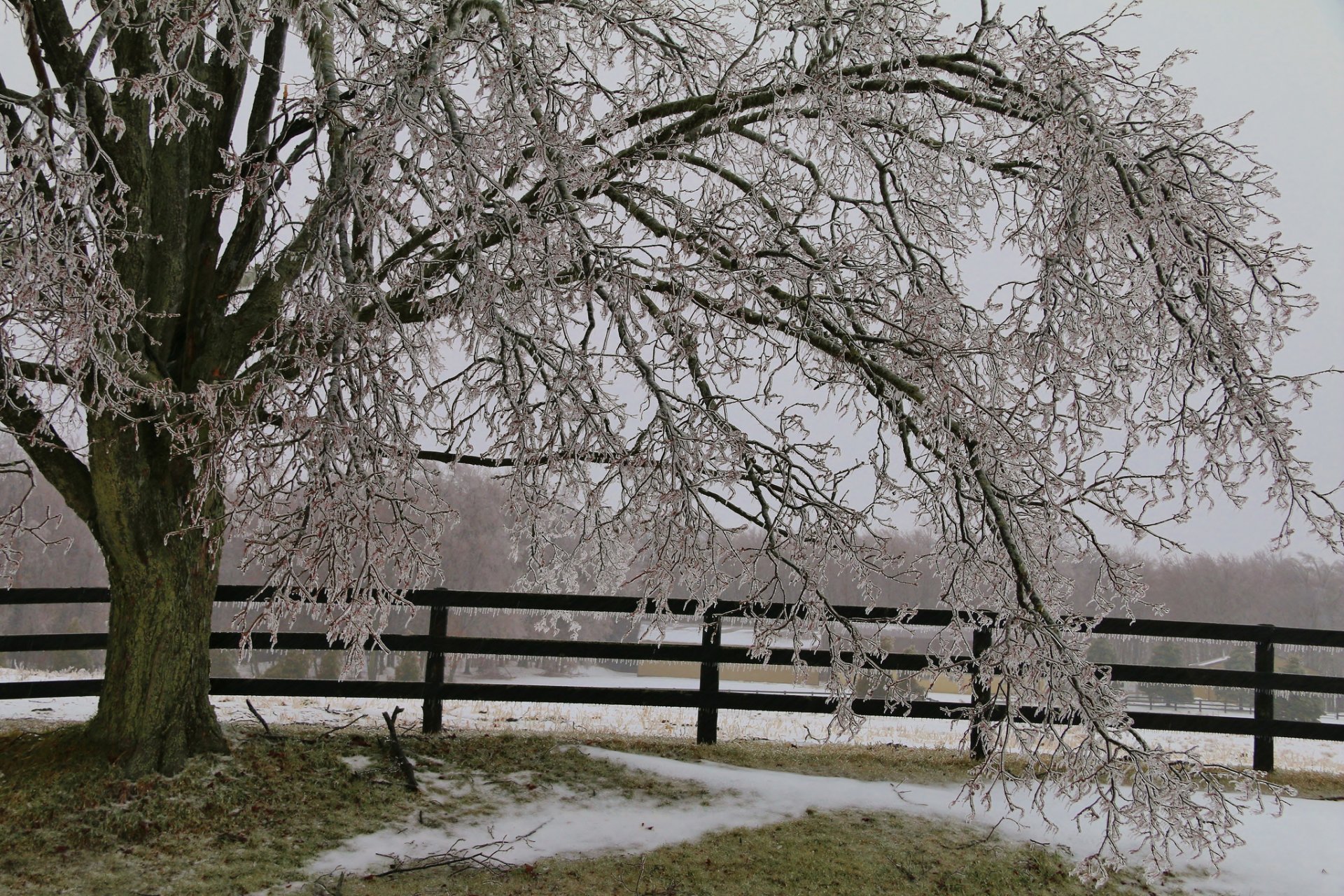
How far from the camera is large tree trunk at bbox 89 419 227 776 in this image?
5625 millimetres

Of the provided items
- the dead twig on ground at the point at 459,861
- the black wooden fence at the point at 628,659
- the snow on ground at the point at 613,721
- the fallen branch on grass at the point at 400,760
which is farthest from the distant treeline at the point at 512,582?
the dead twig on ground at the point at 459,861

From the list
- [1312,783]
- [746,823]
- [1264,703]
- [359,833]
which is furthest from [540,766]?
[1312,783]

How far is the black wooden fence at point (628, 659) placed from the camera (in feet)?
22.8

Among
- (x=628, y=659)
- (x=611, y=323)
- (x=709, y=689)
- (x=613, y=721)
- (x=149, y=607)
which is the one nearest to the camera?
(x=611, y=323)

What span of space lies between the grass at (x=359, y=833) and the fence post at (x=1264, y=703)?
3.34 meters

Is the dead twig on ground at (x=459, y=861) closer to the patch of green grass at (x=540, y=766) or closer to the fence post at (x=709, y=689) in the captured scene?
the patch of green grass at (x=540, y=766)

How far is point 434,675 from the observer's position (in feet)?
23.4

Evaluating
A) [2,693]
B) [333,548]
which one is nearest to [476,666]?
[2,693]

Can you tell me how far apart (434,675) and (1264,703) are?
7434 mm

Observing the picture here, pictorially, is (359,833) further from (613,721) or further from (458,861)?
Result: (613,721)

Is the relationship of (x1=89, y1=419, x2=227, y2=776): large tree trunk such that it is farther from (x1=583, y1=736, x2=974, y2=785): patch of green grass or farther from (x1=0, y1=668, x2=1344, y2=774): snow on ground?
(x1=583, y1=736, x2=974, y2=785): patch of green grass

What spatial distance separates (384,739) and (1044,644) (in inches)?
201

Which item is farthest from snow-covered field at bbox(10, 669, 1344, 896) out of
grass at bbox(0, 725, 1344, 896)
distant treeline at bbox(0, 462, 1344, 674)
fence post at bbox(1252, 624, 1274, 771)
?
distant treeline at bbox(0, 462, 1344, 674)

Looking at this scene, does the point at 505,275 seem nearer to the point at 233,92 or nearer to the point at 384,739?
the point at 233,92
